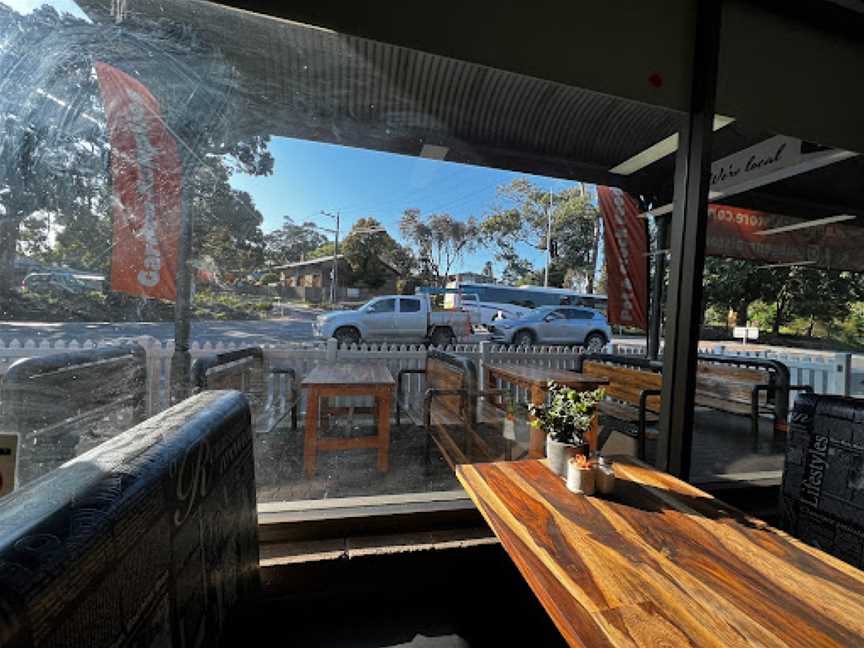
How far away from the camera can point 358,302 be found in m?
2.85

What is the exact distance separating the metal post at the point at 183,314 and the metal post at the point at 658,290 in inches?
119

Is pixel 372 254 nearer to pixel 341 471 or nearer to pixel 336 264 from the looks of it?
pixel 336 264

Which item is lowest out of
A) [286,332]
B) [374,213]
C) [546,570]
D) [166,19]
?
[546,570]

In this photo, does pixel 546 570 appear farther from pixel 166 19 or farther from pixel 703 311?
pixel 166 19

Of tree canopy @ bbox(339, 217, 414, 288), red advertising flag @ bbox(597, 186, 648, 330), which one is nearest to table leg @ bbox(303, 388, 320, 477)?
tree canopy @ bbox(339, 217, 414, 288)

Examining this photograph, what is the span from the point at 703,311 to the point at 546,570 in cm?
129

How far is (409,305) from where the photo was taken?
3.79m

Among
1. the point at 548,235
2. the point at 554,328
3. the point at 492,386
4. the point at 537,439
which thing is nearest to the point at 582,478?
the point at 537,439

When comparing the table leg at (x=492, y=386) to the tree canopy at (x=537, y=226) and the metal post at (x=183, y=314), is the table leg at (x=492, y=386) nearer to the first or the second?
the tree canopy at (x=537, y=226)

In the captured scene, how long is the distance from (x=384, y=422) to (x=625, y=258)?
297 cm

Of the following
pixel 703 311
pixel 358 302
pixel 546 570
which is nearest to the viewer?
pixel 546 570

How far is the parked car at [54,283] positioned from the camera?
1.31m

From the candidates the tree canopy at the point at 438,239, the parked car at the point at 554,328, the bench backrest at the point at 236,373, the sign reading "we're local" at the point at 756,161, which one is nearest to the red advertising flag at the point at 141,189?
the bench backrest at the point at 236,373

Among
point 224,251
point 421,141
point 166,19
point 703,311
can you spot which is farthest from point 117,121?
point 703,311
